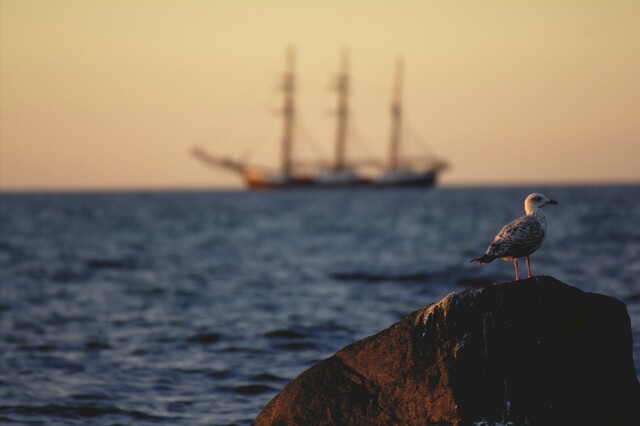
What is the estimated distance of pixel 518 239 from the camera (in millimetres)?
7918

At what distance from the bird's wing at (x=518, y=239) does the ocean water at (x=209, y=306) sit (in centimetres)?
364

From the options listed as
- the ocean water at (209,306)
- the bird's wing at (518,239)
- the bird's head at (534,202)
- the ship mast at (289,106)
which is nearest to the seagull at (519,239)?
the bird's wing at (518,239)

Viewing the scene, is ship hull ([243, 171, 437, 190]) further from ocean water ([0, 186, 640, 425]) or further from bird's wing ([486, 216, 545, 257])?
bird's wing ([486, 216, 545, 257])

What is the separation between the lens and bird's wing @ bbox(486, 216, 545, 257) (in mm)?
7926

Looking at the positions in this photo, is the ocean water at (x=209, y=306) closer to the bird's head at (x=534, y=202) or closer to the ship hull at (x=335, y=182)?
the bird's head at (x=534, y=202)

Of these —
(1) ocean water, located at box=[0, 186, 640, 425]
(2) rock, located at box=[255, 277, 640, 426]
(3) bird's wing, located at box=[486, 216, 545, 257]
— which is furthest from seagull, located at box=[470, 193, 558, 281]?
(1) ocean water, located at box=[0, 186, 640, 425]

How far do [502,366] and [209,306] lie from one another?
14.1 metres

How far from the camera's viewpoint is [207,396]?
11258 millimetres

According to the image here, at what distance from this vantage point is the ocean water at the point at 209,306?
452 inches

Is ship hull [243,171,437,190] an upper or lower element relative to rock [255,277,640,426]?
upper

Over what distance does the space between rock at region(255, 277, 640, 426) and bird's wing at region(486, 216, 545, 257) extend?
838mm

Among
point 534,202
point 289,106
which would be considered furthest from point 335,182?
point 534,202

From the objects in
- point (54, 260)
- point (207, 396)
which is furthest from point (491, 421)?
point (54, 260)

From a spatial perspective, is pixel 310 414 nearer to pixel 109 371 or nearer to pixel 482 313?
pixel 482 313
